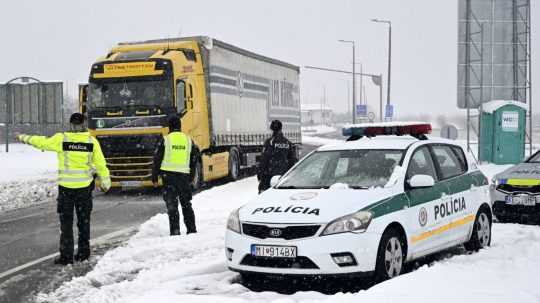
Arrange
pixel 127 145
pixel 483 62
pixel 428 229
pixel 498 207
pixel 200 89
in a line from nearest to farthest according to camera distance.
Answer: pixel 428 229
pixel 498 207
pixel 127 145
pixel 200 89
pixel 483 62

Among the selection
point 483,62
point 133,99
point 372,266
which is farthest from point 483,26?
point 372,266

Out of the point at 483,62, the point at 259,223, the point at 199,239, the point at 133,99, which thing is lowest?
the point at 199,239

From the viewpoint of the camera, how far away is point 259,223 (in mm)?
6988

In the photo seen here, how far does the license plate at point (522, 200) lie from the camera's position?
11664 millimetres

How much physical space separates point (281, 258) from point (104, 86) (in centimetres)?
1174

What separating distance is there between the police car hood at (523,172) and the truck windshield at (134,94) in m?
7.98

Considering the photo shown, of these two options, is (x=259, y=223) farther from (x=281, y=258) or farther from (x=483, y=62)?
(x=483, y=62)

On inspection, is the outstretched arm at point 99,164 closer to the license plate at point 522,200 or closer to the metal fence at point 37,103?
the license plate at point 522,200

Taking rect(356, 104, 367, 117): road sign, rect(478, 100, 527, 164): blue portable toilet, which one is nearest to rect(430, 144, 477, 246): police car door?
rect(478, 100, 527, 164): blue portable toilet

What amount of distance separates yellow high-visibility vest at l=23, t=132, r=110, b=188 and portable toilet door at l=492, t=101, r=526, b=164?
22.0 m

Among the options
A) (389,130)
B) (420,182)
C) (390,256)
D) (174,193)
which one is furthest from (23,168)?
(390,256)

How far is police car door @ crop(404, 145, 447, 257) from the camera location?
764cm

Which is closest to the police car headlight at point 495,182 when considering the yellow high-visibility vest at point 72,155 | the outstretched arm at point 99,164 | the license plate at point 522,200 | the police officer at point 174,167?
the license plate at point 522,200

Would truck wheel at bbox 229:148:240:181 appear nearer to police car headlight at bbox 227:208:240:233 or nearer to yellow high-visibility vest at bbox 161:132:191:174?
yellow high-visibility vest at bbox 161:132:191:174
